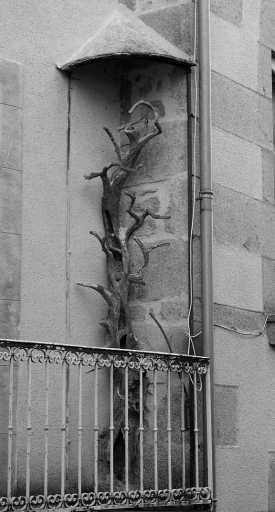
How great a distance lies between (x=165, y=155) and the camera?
7164 mm

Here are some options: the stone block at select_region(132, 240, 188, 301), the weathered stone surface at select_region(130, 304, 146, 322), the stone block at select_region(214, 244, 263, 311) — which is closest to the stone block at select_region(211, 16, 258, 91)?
the stone block at select_region(214, 244, 263, 311)

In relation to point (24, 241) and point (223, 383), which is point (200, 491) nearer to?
point (223, 383)

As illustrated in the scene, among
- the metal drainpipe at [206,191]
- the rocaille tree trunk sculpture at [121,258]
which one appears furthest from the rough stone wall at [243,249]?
the rocaille tree trunk sculpture at [121,258]

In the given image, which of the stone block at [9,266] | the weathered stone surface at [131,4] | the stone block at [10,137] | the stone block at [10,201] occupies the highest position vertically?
the weathered stone surface at [131,4]

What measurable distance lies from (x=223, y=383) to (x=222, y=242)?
0.97m

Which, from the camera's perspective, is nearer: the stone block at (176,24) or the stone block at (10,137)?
the stone block at (10,137)

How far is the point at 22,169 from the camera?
→ 21.6 ft

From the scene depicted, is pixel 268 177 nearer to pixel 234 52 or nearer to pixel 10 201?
Result: pixel 234 52

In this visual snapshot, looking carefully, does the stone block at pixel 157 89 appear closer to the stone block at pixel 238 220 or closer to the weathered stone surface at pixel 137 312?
the stone block at pixel 238 220

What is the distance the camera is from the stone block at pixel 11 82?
6.53 m

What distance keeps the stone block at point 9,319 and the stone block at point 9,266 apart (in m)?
0.04

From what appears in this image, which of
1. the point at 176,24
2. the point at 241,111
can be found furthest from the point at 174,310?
the point at 176,24

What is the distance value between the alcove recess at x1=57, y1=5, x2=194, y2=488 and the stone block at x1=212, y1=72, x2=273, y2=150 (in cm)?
37

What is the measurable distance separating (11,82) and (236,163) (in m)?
1.83
